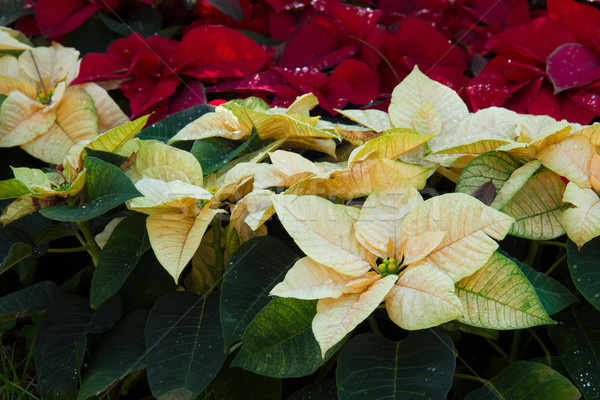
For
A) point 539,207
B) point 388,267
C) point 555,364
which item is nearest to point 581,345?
point 555,364

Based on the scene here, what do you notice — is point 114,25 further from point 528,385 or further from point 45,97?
point 528,385

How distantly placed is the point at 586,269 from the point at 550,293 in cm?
5

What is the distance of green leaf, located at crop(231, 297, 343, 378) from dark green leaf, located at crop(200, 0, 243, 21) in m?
0.76

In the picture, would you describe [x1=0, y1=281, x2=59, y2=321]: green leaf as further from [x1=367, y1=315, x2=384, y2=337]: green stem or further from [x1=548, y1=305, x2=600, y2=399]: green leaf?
[x1=548, y1=305, x2=600, y2=399]: green leaf

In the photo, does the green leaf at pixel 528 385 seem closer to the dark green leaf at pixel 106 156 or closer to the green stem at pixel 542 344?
the green stem at pixel 542 344

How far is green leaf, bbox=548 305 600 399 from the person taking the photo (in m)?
0.70

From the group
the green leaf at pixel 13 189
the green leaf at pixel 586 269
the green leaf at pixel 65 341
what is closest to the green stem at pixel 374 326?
the green leaf at pixel 586 269

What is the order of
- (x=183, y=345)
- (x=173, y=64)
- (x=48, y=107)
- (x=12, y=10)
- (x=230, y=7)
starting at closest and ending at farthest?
(x=183, y=345) < (x=48, y=107) < (x=173, y=64) < (x=230, y=7) < (x=12, y=10)

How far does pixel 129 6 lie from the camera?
4.42 feet

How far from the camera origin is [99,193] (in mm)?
720

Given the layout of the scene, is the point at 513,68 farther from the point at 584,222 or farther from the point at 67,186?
the point at 67,186

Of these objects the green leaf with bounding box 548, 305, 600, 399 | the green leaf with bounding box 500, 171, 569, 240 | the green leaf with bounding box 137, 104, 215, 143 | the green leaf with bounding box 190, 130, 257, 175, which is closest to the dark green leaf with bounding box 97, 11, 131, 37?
the green leaf with bounding box 137, 104, 215, 143

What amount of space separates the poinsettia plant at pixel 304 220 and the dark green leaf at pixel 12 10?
0.81 feet

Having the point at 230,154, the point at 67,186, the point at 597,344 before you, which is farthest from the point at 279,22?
the point at 597,344
